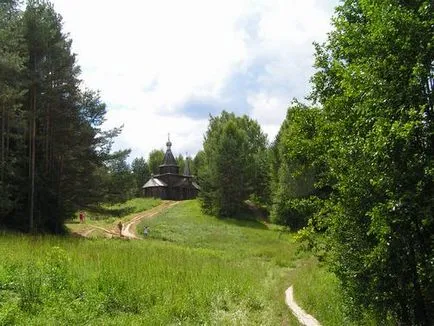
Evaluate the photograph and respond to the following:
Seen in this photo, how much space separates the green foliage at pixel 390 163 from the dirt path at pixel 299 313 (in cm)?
196

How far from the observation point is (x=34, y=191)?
28203 mm

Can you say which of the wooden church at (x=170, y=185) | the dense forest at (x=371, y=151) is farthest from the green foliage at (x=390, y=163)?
the wooden church at (x=170, y=185)

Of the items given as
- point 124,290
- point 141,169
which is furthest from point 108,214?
point 141,169

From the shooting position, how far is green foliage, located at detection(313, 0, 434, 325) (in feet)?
23.4

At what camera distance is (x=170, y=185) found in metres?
93.6

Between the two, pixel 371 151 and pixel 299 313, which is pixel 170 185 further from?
pixel 371 151

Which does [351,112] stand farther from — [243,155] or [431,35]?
[243,155]

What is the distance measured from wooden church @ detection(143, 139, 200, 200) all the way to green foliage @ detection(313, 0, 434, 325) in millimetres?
83830

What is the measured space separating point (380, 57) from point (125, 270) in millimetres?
9616

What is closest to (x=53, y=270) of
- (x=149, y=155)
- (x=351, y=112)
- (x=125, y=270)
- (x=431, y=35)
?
(x=125, y=270)

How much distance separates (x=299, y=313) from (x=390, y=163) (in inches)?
252

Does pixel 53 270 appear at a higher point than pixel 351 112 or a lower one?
lower

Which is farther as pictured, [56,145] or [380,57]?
[56,145]

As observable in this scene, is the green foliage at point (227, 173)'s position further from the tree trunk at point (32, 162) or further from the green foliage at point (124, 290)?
the green foliage at point (124, 290)
